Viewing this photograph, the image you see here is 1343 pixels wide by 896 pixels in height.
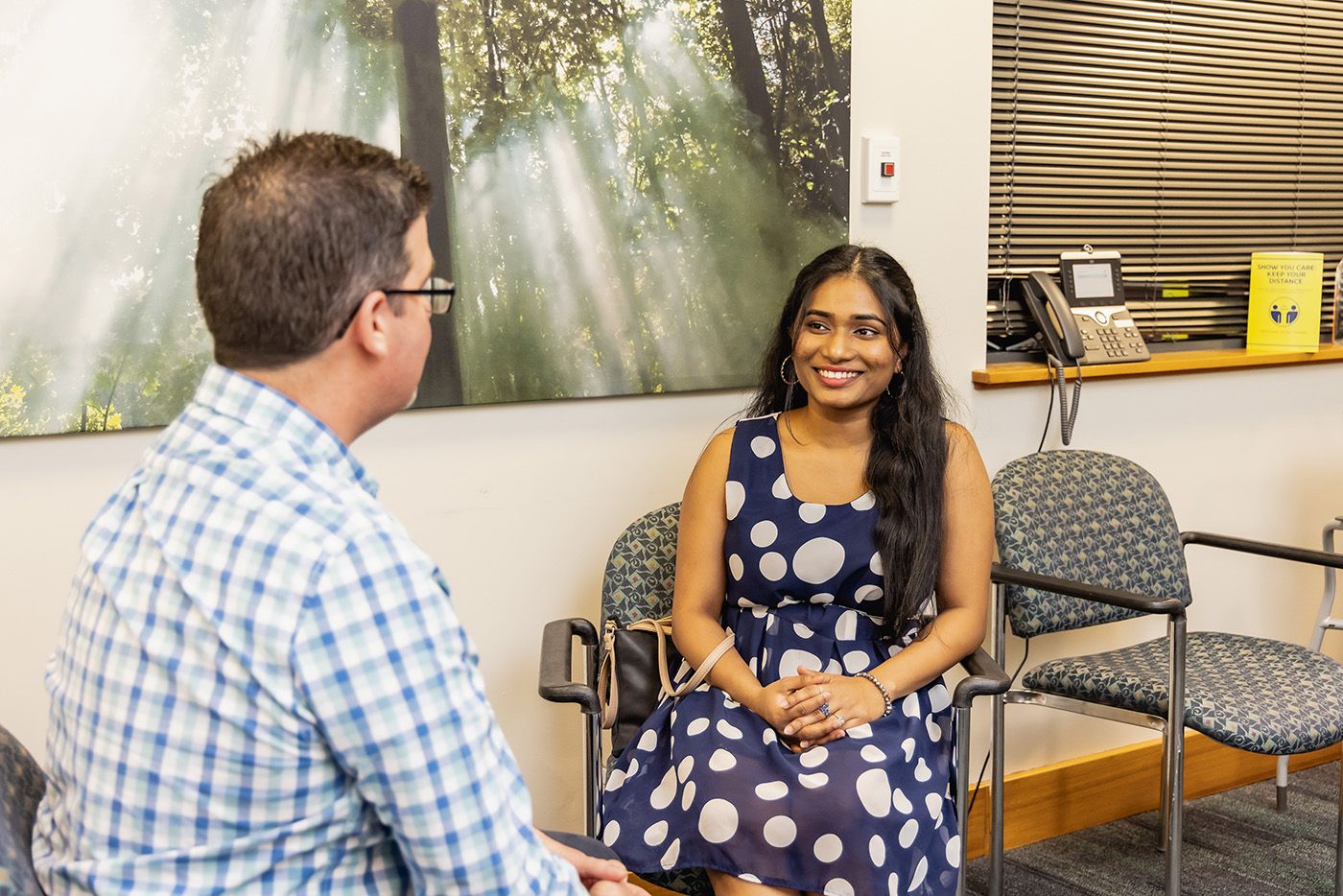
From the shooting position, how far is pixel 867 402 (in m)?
2.34

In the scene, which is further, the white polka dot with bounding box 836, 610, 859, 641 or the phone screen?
the phone screen

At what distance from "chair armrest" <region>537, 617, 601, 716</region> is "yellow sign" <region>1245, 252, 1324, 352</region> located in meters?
2.05

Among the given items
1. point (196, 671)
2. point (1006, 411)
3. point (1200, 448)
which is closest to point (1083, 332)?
point (1006, 411)

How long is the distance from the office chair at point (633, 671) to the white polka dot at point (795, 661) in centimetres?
21

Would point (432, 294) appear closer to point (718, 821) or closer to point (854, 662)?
point (718, 821)

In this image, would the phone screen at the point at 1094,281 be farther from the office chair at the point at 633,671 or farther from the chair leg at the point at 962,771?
the chair leg at the point at 962,771

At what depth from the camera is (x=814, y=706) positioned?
2078 millimetres

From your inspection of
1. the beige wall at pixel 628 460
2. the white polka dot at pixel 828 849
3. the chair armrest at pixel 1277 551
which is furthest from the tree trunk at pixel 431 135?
the chair armrest at pixel 1277 551

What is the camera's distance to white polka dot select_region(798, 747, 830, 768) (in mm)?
2031

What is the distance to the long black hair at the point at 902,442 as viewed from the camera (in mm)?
2234

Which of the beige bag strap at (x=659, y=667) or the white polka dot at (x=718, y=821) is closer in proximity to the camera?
the white polka dot at (x=718, y=821)

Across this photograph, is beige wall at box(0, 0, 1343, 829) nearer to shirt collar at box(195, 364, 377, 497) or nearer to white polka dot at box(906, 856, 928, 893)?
white polka dot at box(906, 856, 928, 893)

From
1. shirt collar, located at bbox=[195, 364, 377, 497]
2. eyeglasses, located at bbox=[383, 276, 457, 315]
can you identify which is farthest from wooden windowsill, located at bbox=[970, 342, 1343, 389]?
shirt collar, located at bbox=[195, 364, 377, 497]

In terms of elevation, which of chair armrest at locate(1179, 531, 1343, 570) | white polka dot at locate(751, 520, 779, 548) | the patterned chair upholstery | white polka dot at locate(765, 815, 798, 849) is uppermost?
white polka dot at locate(751, 520, 779, 548)
